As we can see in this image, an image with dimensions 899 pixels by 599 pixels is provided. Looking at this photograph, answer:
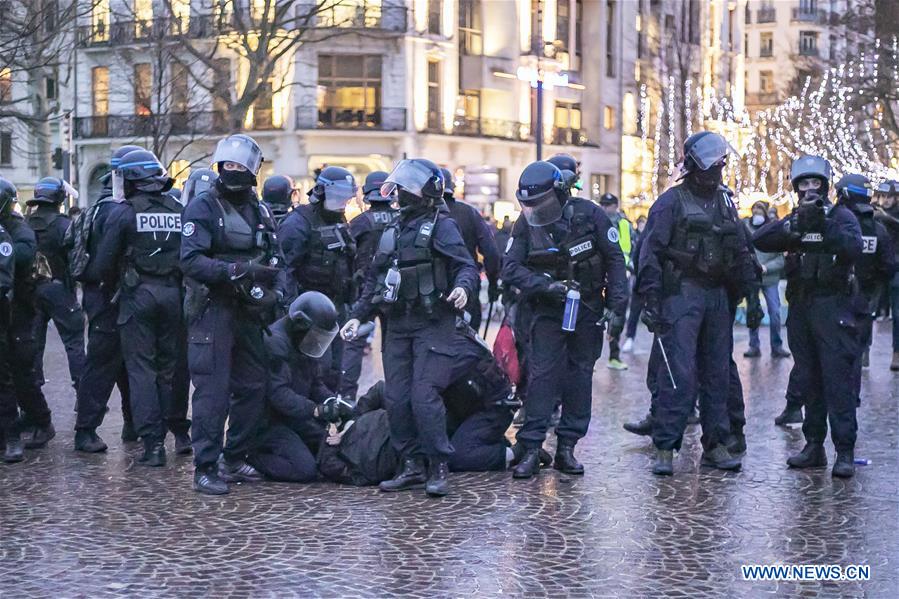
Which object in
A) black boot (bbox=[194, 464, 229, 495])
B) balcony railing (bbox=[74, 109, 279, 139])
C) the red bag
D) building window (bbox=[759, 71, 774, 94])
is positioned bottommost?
black boot (bbox=[194, 464, 229, 495])

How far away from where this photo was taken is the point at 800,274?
9.23 metres

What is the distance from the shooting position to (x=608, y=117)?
55469mm

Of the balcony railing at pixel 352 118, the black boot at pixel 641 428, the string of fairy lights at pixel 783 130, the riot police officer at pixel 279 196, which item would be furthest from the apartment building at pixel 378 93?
the black boot at pixel 641 428

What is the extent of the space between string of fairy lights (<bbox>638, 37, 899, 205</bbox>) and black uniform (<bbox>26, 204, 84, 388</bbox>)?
33897 millimetres

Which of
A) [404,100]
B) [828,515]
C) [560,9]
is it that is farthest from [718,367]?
[560,9]

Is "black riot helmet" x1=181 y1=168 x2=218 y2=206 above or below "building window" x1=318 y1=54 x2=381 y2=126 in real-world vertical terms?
below

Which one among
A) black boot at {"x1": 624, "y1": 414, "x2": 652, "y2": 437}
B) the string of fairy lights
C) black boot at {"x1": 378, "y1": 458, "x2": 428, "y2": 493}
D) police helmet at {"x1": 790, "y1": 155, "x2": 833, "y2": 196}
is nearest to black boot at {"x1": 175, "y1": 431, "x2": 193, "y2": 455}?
black boot at {"x1": 378, "y1": 458, "x2": 428, "y2": 493}

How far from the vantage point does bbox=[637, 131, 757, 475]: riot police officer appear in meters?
9.00

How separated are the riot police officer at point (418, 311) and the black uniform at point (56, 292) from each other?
2.88m

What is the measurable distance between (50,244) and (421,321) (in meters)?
3.64

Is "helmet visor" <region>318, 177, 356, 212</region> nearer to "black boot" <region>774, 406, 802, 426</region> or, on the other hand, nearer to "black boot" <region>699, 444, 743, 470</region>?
"black boot" <region>699, 444, 743, 470</region>

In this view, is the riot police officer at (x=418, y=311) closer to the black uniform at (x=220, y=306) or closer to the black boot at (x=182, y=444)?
the black uniform at (x=220, y=306)

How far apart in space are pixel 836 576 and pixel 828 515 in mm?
1328

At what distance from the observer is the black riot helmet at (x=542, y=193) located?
8.98 m
